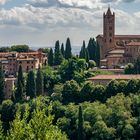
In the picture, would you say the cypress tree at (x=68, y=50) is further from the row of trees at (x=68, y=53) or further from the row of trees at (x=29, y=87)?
the row of trees at (x=29, y=87)

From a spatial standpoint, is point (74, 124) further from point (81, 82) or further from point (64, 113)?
point (81, 82)

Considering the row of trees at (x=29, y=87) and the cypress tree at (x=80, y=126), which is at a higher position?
the row of trees at (x=29, y=87)

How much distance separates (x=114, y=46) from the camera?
2623 inches

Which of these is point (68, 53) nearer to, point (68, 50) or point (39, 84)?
point (68, 50)

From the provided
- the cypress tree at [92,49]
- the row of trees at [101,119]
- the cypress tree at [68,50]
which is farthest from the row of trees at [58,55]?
the row of trees at [101,119]

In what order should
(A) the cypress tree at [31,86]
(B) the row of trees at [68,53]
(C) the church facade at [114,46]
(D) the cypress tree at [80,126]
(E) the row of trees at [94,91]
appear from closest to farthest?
1. (D) the cypress tree at [80,126]
2. (E) the row of trees at [94,91]
3. (A) the cypress tree at [31,86]
4. (C) the church facade at [114,46]
5. (B) the row of trees at [68,53]

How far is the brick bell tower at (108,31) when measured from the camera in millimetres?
66812

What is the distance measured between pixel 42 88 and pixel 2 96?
4108 mm

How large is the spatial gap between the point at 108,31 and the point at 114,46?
2.55m

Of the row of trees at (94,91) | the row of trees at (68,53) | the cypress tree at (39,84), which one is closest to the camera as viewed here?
the row of trees at (94,91)

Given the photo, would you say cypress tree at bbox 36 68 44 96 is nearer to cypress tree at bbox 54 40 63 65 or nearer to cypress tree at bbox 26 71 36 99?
cypress tree at bbox 26 71 36 99

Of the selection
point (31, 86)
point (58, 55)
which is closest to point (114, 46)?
point (58, 55)

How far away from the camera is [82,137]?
126 feet

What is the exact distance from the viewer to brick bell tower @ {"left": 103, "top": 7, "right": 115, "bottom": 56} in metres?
66.8
